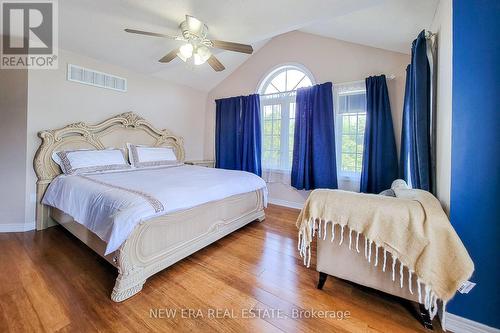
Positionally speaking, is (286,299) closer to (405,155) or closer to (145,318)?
(145,318)

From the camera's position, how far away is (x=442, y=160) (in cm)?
150

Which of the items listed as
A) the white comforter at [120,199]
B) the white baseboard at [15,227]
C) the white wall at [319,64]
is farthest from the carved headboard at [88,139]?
the white wall at [319,64]

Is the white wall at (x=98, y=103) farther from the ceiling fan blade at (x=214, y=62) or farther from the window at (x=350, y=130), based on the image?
the window at (x=350, y=130)

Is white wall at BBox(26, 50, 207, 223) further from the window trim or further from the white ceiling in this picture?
the window trim

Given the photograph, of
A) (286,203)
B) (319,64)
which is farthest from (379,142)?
(286,203)

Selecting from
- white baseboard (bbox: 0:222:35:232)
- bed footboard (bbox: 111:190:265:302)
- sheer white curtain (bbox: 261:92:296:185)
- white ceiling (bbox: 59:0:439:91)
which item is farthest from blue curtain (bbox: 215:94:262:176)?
white baseboard (bbox: 0:222:35:232)

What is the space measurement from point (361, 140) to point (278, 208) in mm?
1805

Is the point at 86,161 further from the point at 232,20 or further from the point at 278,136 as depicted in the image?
the point at 278,136

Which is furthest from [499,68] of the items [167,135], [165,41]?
[167,135]

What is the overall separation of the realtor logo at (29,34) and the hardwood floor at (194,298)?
7.31 feet

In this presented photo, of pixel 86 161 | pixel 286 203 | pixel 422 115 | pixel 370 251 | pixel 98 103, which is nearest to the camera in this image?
pixel 370 251

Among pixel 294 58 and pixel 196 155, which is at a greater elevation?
pixel 294 58

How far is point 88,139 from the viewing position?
9.76ft

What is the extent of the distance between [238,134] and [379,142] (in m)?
2.53
